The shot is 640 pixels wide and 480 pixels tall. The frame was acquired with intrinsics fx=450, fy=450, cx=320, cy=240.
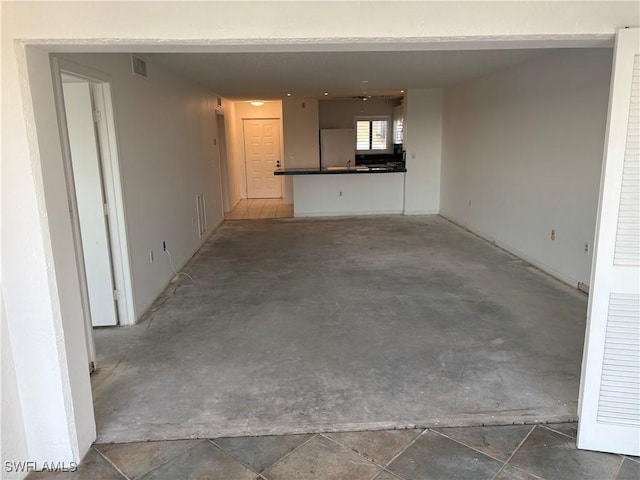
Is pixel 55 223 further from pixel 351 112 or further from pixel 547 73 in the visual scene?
pixel 351 112

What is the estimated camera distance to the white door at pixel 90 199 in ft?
10.7

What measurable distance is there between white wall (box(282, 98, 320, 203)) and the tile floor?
0.95 metres

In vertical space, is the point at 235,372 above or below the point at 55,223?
below

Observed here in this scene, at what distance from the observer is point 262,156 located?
10.9m

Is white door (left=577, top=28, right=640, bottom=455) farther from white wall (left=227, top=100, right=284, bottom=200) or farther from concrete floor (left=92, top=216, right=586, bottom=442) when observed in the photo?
white wall (left=227, top=100, right=284, bottom=200)

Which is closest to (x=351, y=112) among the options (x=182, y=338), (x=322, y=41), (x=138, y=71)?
(x=138, y=71)

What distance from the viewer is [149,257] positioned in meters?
4.10

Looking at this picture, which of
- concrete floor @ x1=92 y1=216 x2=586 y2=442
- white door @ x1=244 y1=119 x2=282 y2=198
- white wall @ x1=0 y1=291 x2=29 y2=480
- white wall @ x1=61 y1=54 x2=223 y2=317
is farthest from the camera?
white door @ x1=244 y1=119 x2=282 y2=198

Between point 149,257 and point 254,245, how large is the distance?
228 centimetres

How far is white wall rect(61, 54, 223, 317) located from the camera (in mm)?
3599

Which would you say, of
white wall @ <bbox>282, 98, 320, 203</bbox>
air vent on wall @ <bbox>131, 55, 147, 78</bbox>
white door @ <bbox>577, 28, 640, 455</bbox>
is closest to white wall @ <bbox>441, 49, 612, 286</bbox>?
white door @ <bbox>577, 28, 640, 455</bbox>

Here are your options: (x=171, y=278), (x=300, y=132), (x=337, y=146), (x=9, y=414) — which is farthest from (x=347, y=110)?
(x=9, y=414)

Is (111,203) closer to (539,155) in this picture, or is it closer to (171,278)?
(171,278)

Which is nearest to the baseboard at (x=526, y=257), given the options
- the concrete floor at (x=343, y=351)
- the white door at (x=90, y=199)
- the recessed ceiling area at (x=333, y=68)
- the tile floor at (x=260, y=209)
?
the concrete floor at (x=343, y=351)
